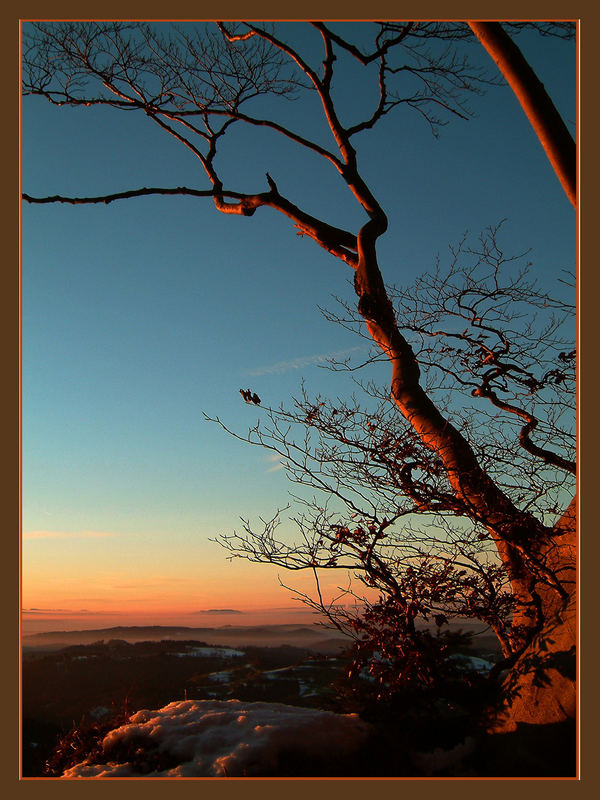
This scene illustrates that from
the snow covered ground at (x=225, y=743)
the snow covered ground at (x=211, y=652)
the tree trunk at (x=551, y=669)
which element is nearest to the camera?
the snow covered ground at (x=225, y=743)

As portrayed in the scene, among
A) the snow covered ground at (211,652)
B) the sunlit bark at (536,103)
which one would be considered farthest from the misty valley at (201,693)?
the sunlit bark at (536,103)

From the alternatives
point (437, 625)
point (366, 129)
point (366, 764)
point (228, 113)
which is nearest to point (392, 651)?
point (437, 625)

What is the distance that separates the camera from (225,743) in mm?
4055

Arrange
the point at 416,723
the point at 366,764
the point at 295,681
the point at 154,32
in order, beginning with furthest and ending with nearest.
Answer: the point at 154,32 → the point at 295,681 → the point at 416,723 → the point at 366,764

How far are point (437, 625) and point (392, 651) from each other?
1.23 feet

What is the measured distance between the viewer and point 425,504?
15.4 ft

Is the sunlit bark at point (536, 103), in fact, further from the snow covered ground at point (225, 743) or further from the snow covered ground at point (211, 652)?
the snow covered ground at point (211, 652)

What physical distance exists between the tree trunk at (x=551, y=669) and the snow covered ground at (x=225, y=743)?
983 millimetres

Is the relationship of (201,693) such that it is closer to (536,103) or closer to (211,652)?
(211,652)

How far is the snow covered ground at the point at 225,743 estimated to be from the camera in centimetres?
387

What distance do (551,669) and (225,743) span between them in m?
2.16

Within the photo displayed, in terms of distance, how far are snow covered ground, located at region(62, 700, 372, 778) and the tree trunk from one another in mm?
983
